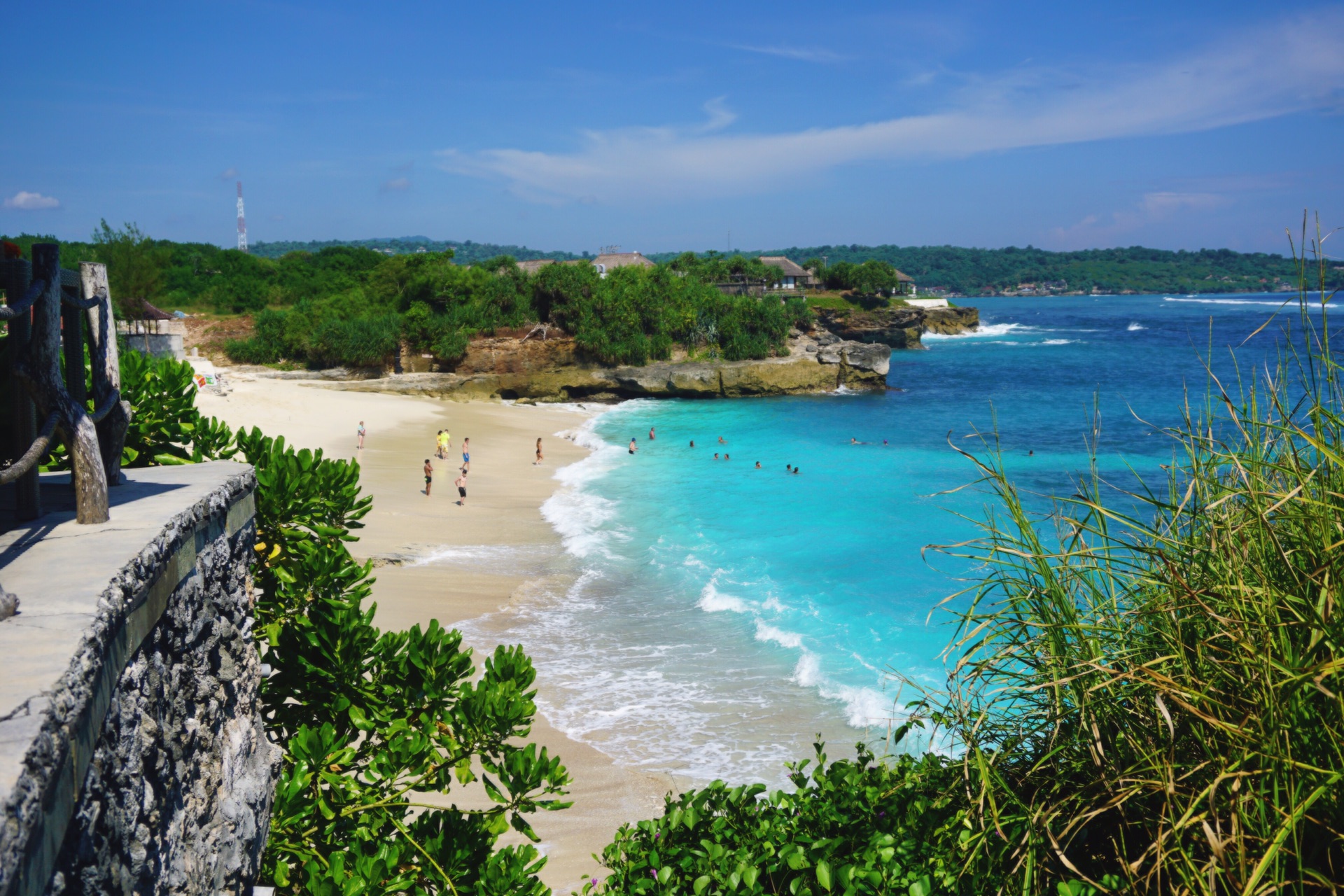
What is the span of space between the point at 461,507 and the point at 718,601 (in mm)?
8583

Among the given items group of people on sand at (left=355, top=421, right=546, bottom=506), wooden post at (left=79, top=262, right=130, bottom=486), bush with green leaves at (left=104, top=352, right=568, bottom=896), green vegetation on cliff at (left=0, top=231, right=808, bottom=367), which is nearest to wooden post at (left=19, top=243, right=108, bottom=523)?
wooden post at (left=79, top=262, right=130, bottom=486)

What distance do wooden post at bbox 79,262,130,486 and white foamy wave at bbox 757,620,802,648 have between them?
10931 mm

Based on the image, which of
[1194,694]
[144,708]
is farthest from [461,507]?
[1194,694]

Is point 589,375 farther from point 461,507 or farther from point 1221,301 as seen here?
point 1221,301

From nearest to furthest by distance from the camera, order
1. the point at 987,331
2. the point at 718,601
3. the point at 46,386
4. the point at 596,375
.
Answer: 1. the point at 46,386
2. the point at 718,601
3. the point at 596,375
4. the point at 987,331

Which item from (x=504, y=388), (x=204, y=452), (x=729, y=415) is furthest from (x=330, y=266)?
(x=204, y=452)

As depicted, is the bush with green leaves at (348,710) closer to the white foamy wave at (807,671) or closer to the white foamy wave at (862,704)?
the white foamy wave at (862,704)

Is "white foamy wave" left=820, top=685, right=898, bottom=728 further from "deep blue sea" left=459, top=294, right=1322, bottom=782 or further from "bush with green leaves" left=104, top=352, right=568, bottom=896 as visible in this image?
"bush with green leaves" left=104, top=352, right=568, bottom=896

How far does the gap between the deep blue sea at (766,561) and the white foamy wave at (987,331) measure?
49.4 meters

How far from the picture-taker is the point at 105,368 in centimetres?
349

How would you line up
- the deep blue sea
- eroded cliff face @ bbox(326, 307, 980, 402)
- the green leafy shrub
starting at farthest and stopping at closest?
the green leafy shrub
eroded cliff face @ bbox(326, 307, 980, 402)
the deep blue sea

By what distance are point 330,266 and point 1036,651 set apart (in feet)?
249

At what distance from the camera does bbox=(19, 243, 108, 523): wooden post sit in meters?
2.94

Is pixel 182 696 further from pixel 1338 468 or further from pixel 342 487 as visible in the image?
pixel 1338 468
